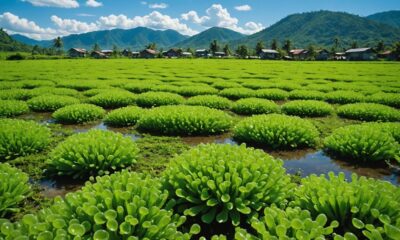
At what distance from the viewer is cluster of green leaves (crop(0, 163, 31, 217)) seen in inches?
167

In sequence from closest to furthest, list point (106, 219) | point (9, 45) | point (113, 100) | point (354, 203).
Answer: point (106, 219)
point (354, 203)
point (113, 100)
point (9, 45)

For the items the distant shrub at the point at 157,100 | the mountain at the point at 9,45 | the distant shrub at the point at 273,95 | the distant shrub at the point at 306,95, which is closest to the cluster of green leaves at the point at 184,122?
the distant shrub at the point at 157,100

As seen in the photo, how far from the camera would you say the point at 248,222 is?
3.82 meters

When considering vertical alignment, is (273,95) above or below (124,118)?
below

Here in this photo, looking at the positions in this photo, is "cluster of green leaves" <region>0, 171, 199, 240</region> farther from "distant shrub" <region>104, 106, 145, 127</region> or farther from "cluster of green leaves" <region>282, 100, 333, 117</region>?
"cluster of green leaves" <region>282, 100, 333, 117</region>

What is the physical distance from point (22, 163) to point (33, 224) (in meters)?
4.28

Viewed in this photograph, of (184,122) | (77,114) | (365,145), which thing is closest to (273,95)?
(184,122)

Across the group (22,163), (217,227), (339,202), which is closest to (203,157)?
(217,227)

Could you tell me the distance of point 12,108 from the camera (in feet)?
37.7

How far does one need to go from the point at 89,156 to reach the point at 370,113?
999 centimetres

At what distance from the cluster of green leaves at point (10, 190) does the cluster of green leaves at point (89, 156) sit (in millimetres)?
906

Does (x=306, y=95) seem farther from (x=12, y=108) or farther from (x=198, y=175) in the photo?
(x=12, y=108)

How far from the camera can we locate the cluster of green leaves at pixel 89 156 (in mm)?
5617

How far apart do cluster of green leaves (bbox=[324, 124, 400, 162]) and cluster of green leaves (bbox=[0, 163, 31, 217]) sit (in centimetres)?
665
